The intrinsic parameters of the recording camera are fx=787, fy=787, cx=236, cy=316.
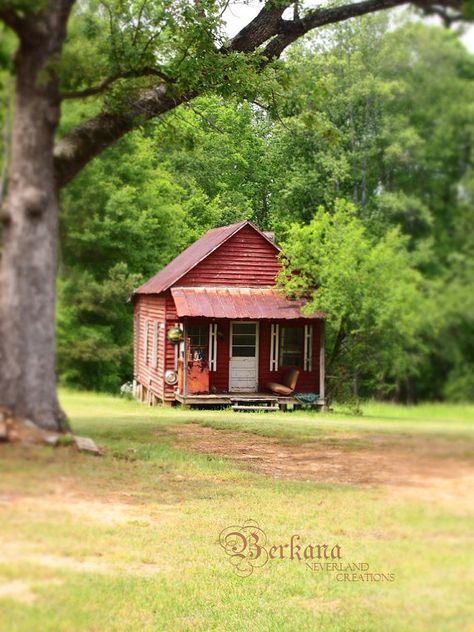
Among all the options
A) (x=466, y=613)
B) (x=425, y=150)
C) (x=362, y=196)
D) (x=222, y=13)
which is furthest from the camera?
(x=222, y=13)

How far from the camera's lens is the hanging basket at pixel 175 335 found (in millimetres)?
2707

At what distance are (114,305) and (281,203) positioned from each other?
73 cm

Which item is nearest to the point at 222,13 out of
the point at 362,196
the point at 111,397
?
the point at 362,196

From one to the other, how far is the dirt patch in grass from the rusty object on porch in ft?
0.58

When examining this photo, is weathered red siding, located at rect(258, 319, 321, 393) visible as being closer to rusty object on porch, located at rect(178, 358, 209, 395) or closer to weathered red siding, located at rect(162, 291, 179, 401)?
rusty object on porch, located at rect(178, 358, 209, 395)

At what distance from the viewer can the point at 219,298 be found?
2.74 meters

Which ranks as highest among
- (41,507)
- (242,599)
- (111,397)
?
(111,397)

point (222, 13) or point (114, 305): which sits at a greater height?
point (222, 13)

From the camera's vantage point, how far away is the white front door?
2.66 m

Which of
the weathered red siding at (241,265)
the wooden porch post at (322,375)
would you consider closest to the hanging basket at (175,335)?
the weathered red siding at (241,265)

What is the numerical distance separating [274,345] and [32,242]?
889 mm

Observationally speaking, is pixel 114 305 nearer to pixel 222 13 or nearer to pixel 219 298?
pixel 219 298

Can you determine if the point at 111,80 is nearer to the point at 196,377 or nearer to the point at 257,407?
the point at 196,377

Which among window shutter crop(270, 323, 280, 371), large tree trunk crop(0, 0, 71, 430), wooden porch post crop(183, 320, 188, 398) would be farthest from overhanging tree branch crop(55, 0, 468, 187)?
window shutter crop(270, 323, 280, 371)
